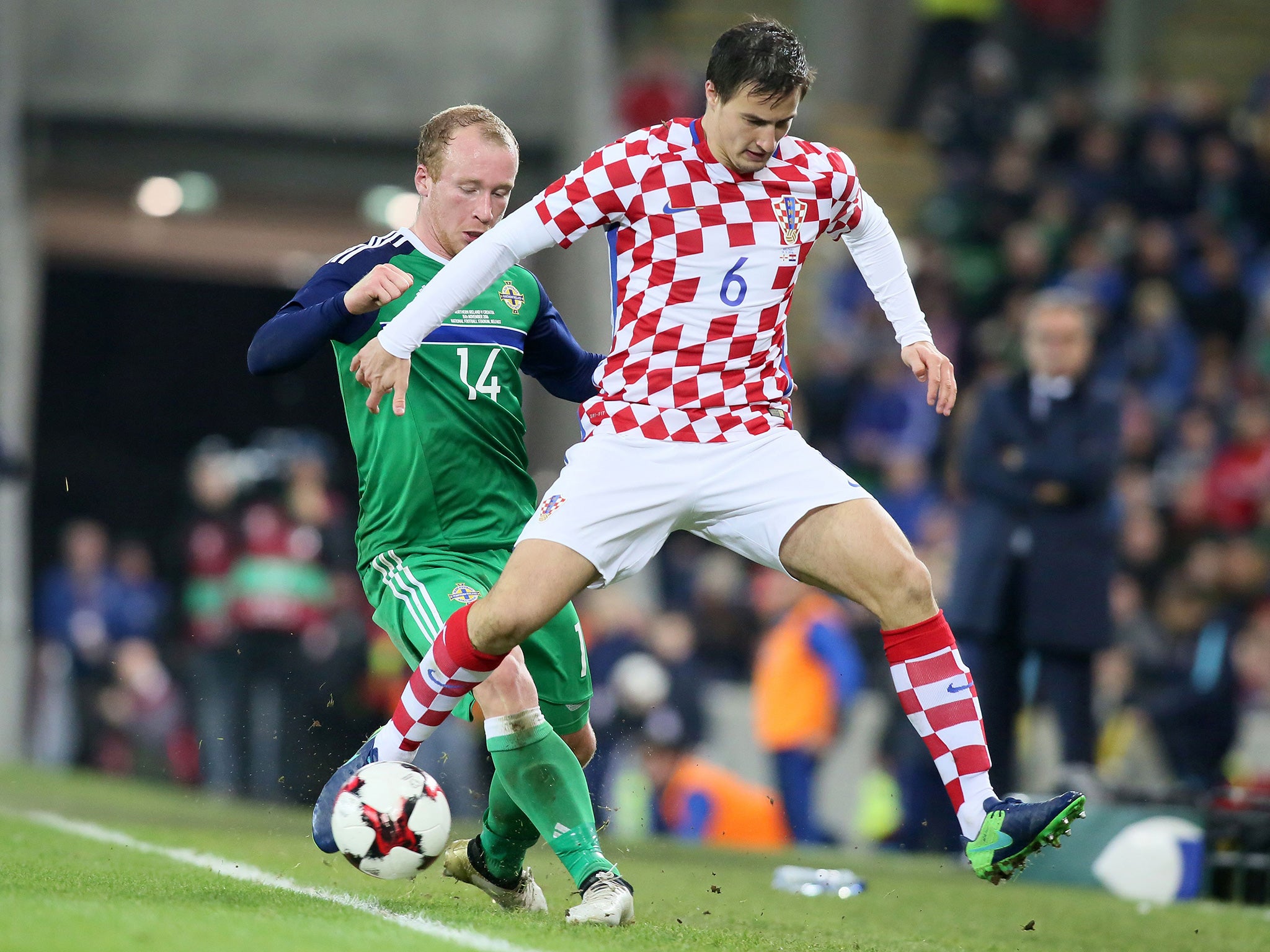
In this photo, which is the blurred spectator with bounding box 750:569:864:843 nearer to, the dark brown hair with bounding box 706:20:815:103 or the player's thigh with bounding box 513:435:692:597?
the player's thigh with bounding box 513:435:692:597

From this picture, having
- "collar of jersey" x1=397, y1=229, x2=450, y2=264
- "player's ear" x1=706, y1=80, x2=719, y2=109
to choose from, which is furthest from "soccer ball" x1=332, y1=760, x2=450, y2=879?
"player's ear" x1=706, y1=80, x2=719, y2=109

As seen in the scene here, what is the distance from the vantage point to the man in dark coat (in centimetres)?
823

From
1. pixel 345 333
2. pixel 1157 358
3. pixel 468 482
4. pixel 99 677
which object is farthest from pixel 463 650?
pixel 99 677

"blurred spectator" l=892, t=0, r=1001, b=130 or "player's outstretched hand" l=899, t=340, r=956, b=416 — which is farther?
"blurred spectator" l=892, t=0, r=1001, b=130

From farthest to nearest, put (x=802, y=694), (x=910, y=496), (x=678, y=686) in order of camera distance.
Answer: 1. (x=910, y=496)
2. (x=678, y=686)
3. (x=802, y=694)

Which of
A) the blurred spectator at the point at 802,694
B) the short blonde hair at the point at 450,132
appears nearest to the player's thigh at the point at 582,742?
the short blonde hair at the point at 450,132

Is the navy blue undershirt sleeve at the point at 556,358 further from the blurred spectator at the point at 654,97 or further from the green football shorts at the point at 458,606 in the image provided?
the blurred spectator at the point at 654,97

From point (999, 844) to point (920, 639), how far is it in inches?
23.2

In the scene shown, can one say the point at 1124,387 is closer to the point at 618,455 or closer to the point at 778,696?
the point at 778,696

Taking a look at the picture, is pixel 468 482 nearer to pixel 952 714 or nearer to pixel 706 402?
pixel 706 402

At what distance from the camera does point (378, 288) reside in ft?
16.2

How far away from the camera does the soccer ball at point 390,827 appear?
479 cm

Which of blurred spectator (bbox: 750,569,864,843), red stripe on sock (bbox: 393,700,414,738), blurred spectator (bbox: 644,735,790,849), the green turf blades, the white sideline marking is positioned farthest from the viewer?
blurred spectator (bbox: 644,735,790,849)

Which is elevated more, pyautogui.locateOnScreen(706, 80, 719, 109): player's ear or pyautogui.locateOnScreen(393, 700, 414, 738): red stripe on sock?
pyautogui.locateOnScreen(706, 80, 719, 109): player's ear
